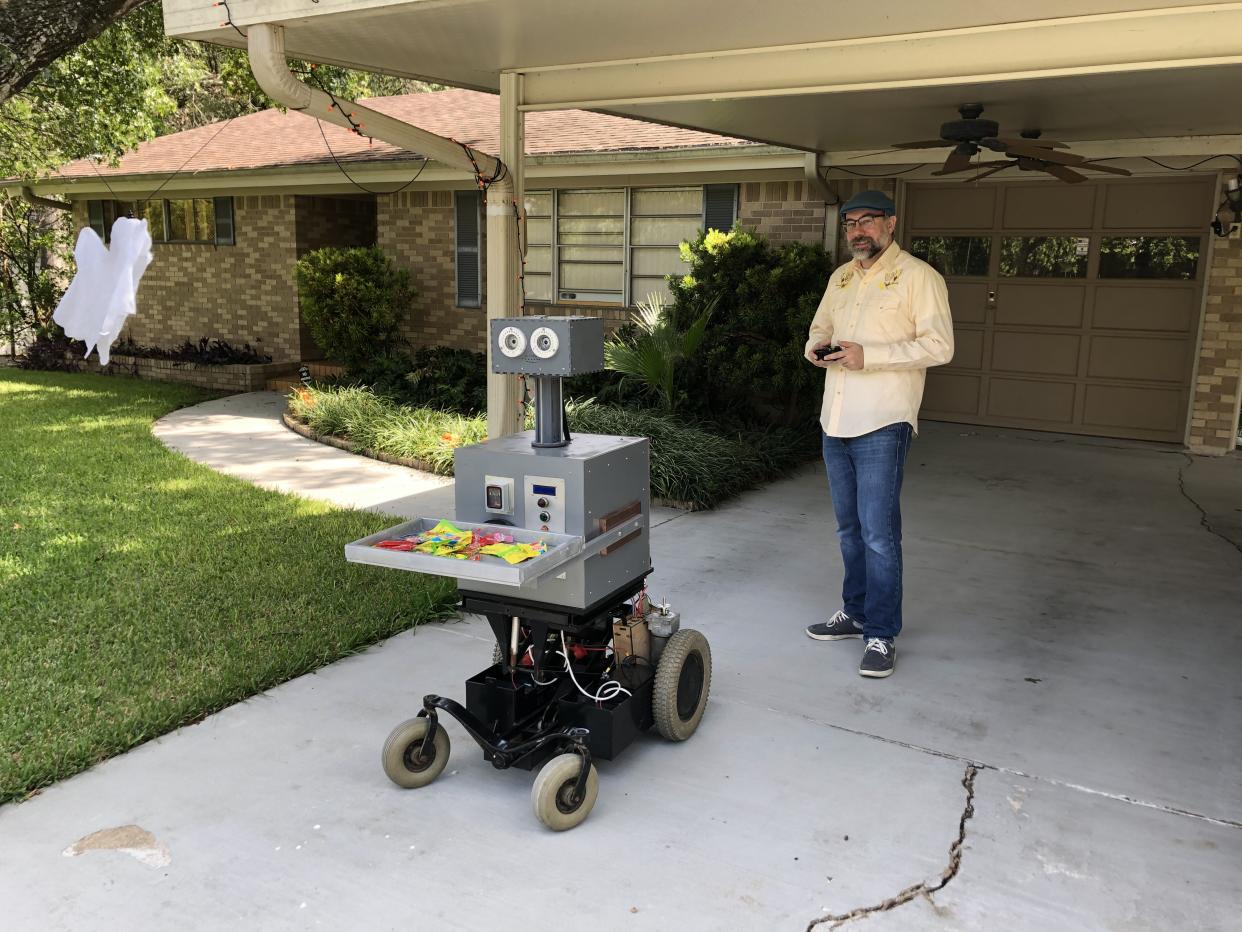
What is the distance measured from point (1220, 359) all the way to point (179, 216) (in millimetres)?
13944

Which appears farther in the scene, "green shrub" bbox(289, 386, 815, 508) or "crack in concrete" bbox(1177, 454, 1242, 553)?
"green shrub" bbox(289, 386, 815, 508)

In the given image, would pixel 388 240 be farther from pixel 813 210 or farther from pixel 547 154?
pixel 813 210

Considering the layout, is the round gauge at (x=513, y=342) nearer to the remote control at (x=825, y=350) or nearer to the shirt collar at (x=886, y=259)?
the remote control at (x=825, y=350)

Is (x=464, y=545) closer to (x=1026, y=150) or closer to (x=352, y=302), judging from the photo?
(x=1026, y=150)

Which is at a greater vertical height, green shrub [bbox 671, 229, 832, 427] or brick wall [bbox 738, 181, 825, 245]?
brick wall [bbox 738, 181, 825, 245]

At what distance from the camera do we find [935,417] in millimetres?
11102

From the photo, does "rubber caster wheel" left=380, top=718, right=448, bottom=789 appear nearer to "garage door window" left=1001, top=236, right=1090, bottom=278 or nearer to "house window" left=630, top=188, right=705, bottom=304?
"house window" left=630, top=188, right=705, bottom=304

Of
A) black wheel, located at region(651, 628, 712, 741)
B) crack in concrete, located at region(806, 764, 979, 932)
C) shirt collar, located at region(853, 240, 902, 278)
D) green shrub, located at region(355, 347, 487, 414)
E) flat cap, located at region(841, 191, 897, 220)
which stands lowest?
crack in concrete, located at region(806, 764, 979, 932)

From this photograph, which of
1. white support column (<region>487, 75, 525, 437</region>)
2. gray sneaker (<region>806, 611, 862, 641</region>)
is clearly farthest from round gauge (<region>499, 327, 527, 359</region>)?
white support column (<region>487, 75, 525, 437</region>)

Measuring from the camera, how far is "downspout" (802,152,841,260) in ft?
29.6

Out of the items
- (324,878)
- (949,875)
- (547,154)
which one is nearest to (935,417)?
(547,154)

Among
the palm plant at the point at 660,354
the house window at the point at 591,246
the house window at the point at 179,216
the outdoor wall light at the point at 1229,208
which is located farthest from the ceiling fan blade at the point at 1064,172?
the house window at the point at 179,216

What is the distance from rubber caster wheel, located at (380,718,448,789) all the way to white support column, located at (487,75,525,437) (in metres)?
2.82

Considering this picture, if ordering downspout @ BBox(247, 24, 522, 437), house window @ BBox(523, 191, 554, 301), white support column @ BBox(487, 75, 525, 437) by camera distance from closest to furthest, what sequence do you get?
downspout @ BBox(247, 24, 522, 437) < white support column @ BBox(487, 75, 525, 437) < house window @ BBox(523, 191, 554, 301)
